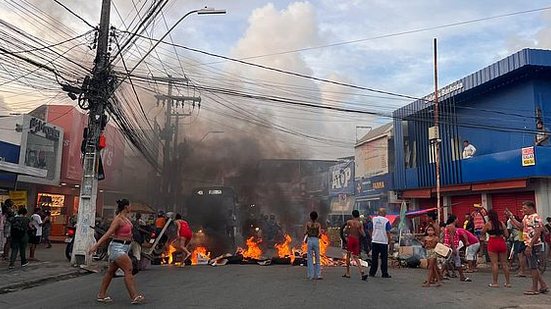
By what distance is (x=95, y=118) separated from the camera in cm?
1414

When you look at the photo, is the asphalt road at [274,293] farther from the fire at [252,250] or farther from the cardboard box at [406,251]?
the fire at [252,250]

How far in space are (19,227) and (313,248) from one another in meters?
7.43

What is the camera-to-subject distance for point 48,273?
1174cm

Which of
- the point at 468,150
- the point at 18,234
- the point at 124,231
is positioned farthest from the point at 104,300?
the point at 468,150

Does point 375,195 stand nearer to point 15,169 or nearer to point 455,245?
point 455,245

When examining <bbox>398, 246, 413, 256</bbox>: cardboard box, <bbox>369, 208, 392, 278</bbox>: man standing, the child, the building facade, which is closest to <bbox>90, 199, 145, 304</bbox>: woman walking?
the child

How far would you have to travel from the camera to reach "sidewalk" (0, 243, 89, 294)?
9.87 m

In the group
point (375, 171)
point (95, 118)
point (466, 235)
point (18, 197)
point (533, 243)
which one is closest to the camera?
point (533, 243)

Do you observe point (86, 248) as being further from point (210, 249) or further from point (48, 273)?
point (210, 249)

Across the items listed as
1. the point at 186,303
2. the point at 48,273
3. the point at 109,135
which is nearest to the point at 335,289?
the point at 186,303

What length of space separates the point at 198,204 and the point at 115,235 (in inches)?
535

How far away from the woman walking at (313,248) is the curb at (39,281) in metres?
5.77

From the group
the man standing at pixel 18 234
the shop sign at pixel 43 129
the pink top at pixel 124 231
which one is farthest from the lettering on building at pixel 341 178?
the pink top at pixel 124 231

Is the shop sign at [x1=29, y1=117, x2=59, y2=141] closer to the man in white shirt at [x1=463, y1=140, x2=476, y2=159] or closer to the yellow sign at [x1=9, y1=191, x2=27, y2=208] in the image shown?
the yellow sign at [x1=9, y1=191, x2=27, y2=208]
